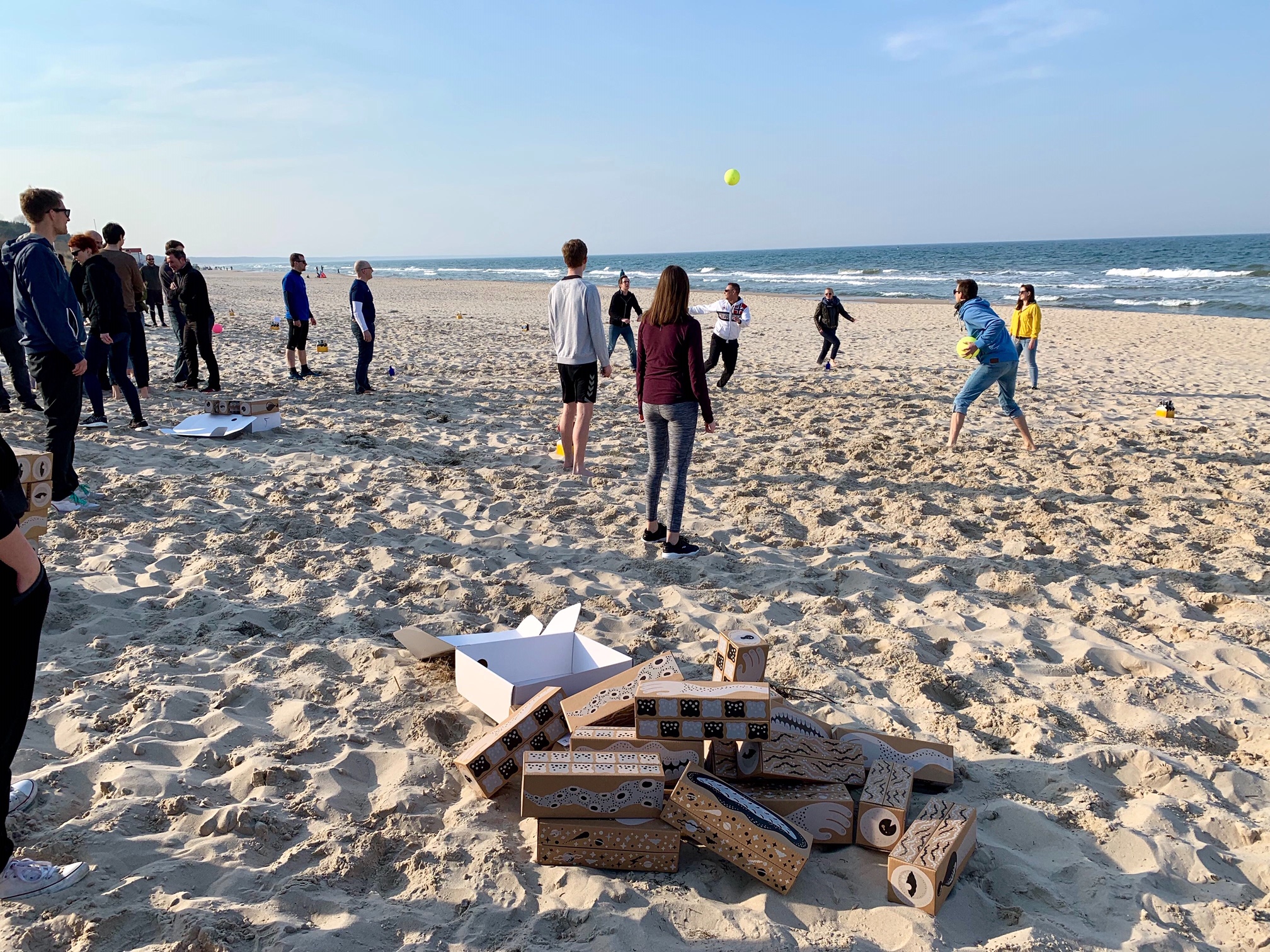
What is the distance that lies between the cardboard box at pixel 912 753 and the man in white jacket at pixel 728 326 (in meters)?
7.18

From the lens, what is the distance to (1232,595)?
4629 millimetres

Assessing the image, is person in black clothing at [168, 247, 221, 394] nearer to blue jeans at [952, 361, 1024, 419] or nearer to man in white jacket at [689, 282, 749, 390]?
man in white jacket at [689, 282, 749, 390]

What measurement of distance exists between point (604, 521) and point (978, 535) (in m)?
2.71

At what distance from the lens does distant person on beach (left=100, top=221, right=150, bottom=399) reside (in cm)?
781

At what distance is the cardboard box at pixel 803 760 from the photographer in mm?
2729

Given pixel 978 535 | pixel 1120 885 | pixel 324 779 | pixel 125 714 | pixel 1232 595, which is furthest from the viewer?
pixel 978 535

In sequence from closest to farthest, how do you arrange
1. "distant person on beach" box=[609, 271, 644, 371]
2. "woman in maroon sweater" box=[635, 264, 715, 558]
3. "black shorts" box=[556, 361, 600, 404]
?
1. "woman in maroon sweater" box=[635, 264, 715, 558]
2. "black shorts" box=[556, 361, 600, 404]
3. "distant person on beach" box=[609, 271, 644, 371]

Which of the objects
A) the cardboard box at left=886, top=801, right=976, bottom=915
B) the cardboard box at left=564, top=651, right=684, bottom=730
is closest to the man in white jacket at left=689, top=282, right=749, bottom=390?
the cardboard box at left=564, top=651, right=684, bottom=730

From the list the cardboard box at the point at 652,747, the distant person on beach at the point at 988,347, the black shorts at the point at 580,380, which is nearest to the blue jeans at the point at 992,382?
the distant person on beach at the point at 988,347

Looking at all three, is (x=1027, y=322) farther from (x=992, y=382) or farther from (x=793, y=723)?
(x=793, y=723)

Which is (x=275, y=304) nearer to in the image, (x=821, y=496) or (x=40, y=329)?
(x=40, y=329)

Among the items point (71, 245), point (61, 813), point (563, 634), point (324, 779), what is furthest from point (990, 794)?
point (71, 245)

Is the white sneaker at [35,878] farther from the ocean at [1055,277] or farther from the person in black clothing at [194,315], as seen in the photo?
the ocean at [1055,277]

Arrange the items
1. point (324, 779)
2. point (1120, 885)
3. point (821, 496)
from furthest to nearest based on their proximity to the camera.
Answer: point (821, 496), point (324, 779), point (1120, 885)
